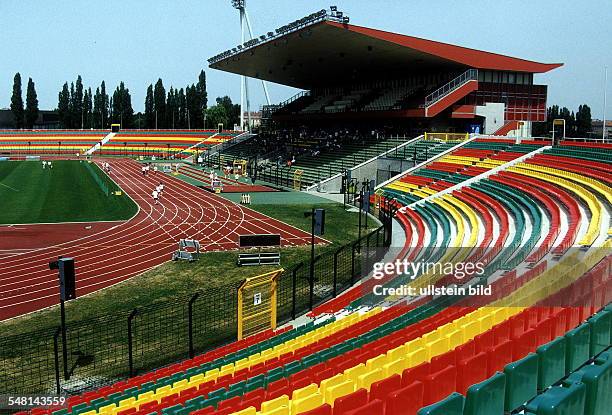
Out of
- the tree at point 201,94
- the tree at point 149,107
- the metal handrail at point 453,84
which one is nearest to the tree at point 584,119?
the metal handrail at point 453,84

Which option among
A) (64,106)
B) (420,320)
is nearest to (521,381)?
(420,320)

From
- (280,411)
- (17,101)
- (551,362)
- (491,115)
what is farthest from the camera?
(17,101)

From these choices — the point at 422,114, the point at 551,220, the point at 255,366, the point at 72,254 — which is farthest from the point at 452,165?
the point at 255,366

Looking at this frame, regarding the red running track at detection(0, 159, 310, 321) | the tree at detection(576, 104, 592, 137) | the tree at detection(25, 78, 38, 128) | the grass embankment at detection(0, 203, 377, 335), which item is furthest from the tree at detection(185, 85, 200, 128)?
the grass embankment at detection(0, 203, 377, 335)

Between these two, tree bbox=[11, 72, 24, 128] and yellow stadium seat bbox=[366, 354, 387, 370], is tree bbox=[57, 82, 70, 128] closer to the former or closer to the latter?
tree bbox=[11, 72, 24, 128]

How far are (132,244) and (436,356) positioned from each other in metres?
20.9

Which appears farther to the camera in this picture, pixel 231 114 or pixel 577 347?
pixel 231 114

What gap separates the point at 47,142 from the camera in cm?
9719

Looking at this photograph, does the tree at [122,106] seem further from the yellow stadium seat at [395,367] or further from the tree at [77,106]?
the yellow stadium seat at [395,367]

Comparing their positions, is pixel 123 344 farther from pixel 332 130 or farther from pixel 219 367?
pixel 332 130

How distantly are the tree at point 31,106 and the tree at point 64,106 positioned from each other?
24.1ft

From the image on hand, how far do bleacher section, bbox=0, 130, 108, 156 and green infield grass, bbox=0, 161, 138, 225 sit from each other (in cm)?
3184

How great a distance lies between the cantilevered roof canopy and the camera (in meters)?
47.6

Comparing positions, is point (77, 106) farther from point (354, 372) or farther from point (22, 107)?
point (354, 372)
